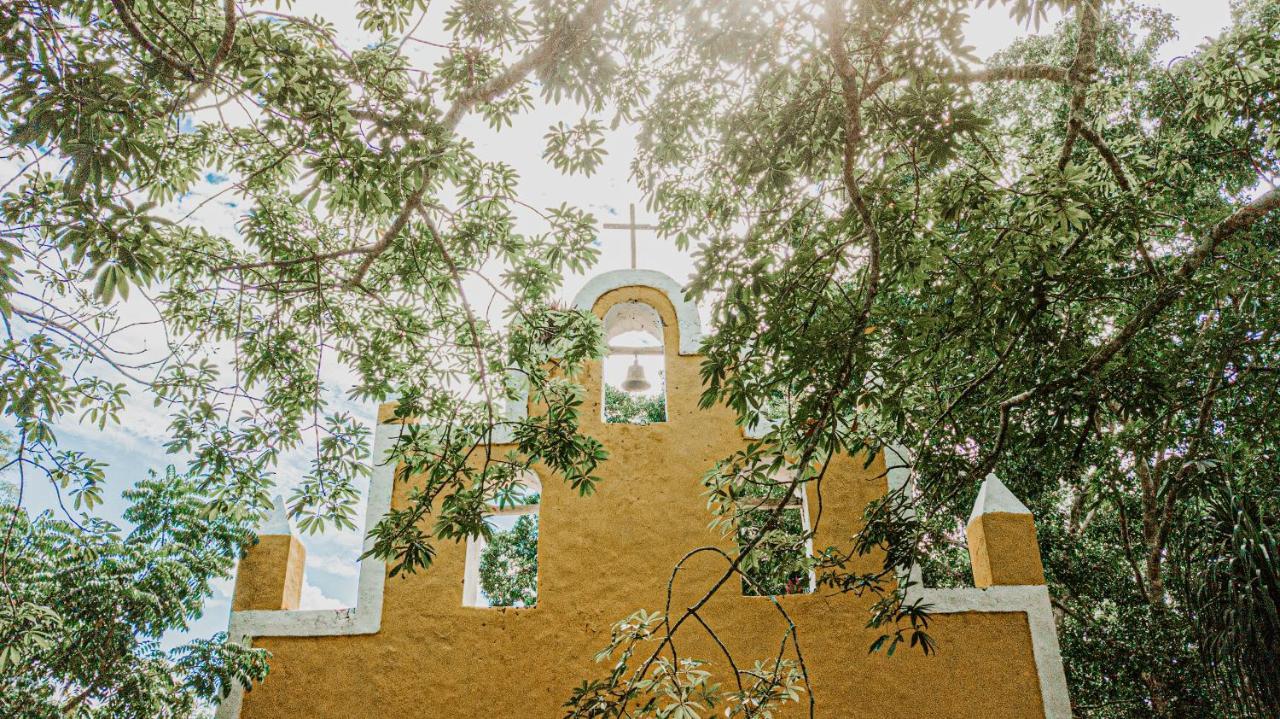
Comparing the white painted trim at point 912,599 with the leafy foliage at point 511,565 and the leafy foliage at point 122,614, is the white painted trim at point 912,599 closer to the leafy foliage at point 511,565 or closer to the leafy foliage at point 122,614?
the leafy foliage at point 122,614

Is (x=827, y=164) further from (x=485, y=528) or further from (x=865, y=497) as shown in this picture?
(x=865, y=497)

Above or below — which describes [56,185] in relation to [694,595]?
above

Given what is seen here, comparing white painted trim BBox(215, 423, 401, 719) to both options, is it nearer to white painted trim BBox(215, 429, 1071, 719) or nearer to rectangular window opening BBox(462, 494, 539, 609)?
white painted trim BBox(215, 429, 1071, 719)

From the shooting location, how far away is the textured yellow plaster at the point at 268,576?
6945 mm

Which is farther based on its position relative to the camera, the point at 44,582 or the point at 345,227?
the point at 44,582

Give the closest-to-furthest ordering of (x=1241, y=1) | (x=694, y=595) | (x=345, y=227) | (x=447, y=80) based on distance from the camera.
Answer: (x=447, y=80), (x=345, y=227), (x=694, y=595), (x=1241, y=1)

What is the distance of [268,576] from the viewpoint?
704 centimetres

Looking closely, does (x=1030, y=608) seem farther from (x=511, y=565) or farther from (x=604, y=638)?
(x=511, y=565)

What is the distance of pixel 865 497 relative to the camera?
745 centimetres

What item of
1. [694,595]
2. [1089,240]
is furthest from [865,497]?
[1089,240]

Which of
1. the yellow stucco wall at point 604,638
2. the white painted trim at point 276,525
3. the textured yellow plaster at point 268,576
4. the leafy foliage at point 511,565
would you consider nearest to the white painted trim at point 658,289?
the yellow stucco wall at point 604,638

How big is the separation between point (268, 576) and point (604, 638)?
128 inches

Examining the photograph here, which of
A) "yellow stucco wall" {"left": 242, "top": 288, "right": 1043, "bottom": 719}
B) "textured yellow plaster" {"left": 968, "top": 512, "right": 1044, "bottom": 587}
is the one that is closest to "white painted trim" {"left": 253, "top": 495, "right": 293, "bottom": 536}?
"yellow stucco wall" {"left": 242, "top": 288, "right": 1043, "bottom": 719}

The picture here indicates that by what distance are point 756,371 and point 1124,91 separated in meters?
4.60
